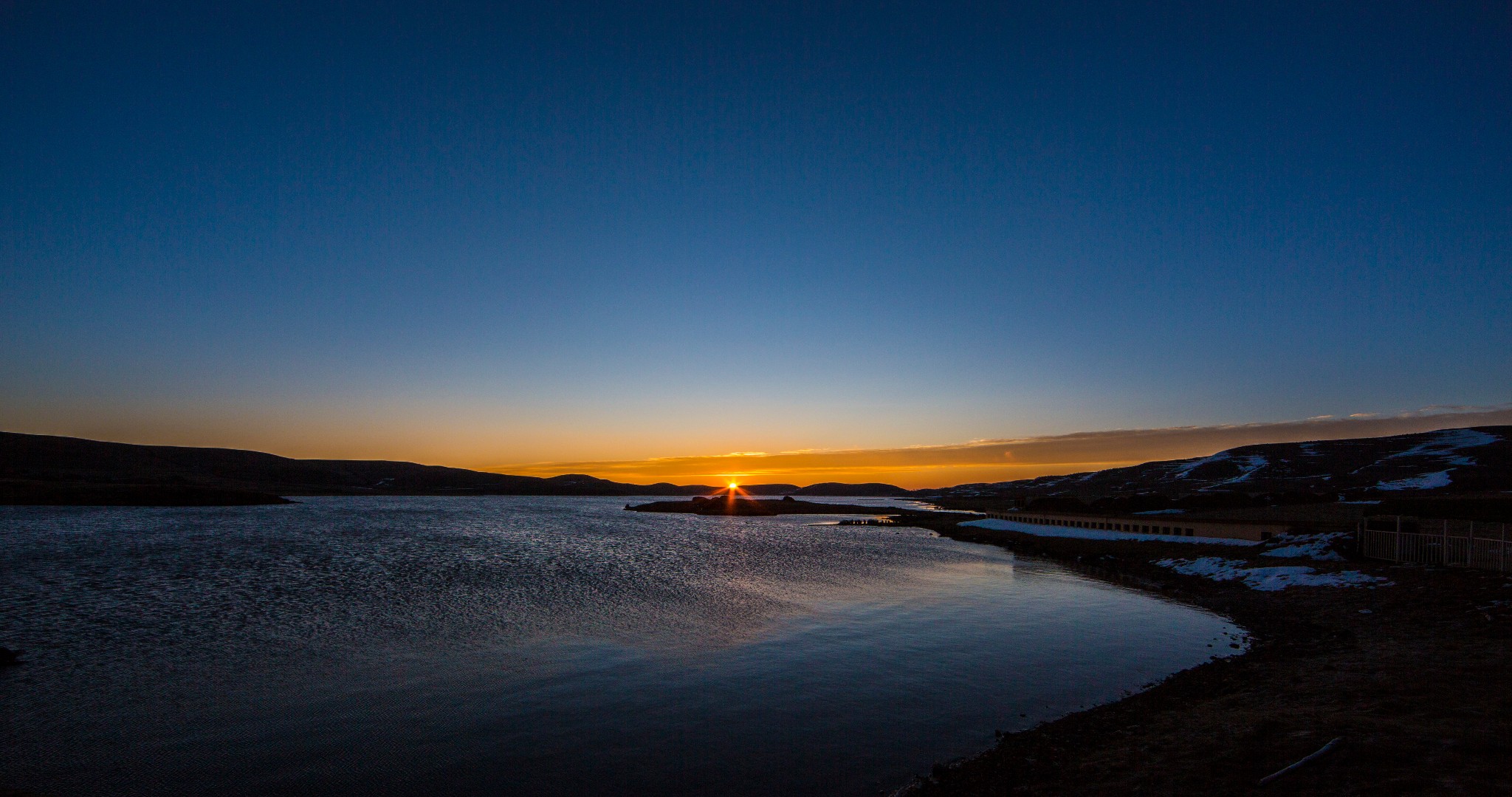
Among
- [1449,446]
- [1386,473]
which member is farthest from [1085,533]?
[1449,446]

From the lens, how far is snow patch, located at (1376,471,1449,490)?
4333 inches

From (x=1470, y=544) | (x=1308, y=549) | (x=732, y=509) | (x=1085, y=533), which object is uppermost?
(x=1470, y=544)

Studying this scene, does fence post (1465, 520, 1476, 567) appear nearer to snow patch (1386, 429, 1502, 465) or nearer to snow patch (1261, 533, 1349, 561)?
snow patch (1261, 533, 1349, 561)

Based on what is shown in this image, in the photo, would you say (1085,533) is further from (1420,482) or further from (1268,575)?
(1420,482)


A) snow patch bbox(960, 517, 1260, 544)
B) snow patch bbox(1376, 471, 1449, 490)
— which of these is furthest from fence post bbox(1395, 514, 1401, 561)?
snow patch bbox(1376, 471, 1449, 490)

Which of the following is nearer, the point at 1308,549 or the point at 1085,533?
the point at 1308,549

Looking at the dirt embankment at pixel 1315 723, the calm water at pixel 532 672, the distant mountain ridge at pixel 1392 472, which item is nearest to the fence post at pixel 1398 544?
the dirt embankment at pixel 1315 723

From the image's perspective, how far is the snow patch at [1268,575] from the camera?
25922 millimetres

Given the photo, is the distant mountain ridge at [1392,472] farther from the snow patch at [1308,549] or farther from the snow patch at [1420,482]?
the snow patch at [1308,549]

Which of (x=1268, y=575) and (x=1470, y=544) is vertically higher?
(x=1470, y=544)

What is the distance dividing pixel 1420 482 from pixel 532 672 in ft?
525

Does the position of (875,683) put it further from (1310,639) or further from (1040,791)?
(1310,639)

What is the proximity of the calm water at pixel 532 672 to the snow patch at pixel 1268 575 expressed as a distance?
5110 millimetres

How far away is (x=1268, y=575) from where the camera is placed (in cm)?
2933
